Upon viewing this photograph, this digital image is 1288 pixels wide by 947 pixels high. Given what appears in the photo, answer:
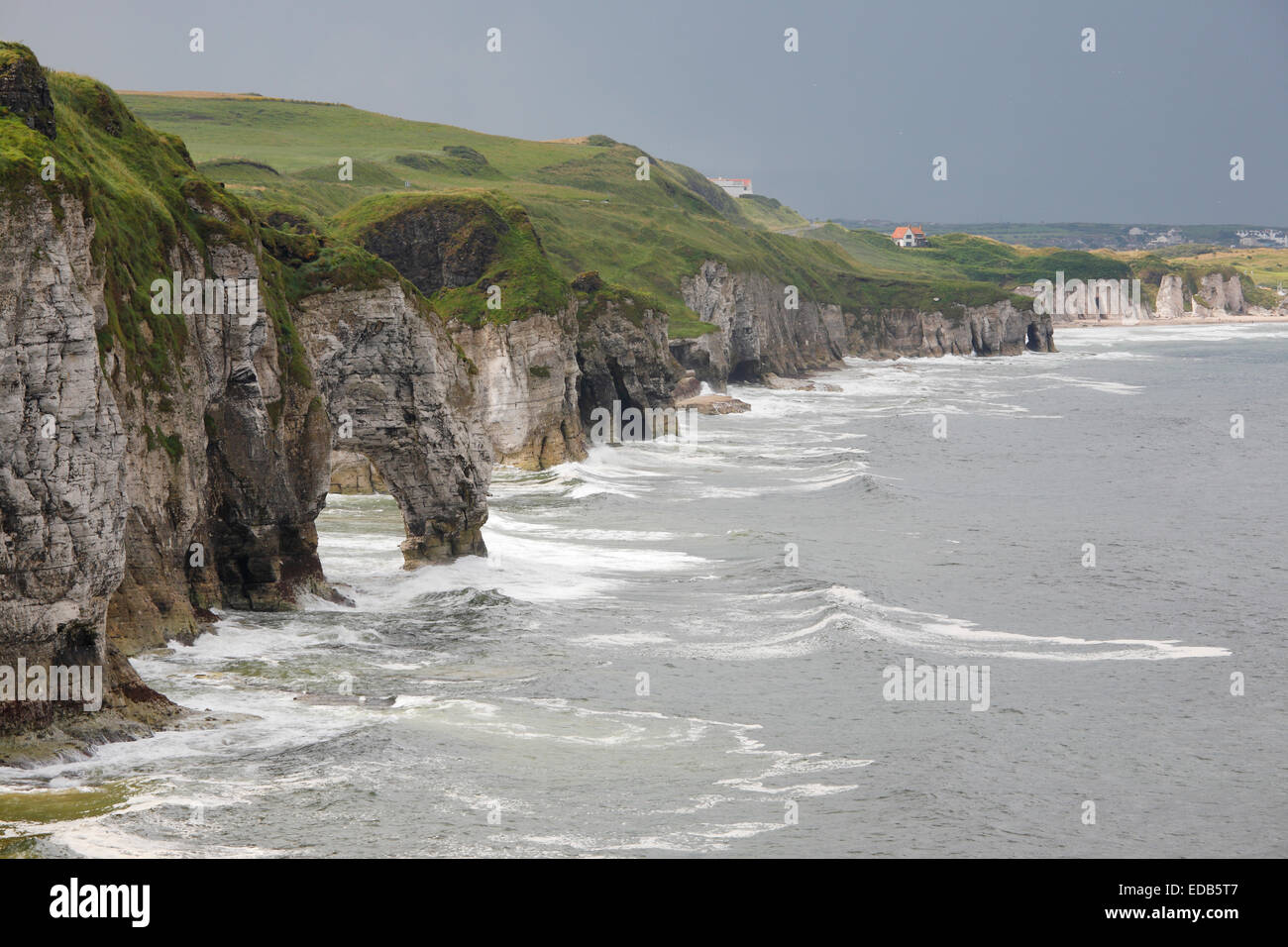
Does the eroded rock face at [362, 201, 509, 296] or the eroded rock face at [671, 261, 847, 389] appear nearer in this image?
the eroded rock face at [362, 201, 509, 296]

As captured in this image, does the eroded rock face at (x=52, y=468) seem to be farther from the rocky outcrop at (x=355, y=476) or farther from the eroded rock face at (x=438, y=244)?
the eroded rock face at (x=438, y=244)

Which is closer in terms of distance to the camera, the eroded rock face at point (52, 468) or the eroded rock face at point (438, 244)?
the eroded rock face at point (52, 468)

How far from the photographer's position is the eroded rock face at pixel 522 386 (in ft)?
229

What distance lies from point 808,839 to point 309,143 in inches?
6022

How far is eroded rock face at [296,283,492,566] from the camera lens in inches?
A: 1578

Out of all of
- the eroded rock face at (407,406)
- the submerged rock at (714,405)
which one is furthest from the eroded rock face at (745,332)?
the eroded rock face at (407,406)

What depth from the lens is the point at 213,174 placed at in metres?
105

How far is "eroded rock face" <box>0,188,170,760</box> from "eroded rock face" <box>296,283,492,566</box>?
16.1m

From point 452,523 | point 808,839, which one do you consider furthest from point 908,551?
point 808,839

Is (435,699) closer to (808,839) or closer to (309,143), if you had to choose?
(808,839)

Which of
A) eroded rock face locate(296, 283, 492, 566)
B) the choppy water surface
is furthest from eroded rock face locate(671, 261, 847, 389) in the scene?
eroded rock face locate(296, 283, 492, 566)

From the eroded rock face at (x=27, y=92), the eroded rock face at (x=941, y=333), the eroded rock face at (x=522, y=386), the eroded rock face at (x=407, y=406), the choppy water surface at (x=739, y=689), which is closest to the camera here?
the choppy water surface at (x=739, y=689)

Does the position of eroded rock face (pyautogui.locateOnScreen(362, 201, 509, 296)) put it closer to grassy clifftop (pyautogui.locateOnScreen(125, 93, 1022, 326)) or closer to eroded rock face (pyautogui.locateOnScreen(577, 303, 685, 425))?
grassy clifftop (pyautogui.locateOnScreen(125, 93, 1022, 326))

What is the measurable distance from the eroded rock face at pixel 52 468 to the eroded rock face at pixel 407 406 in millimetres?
16088
